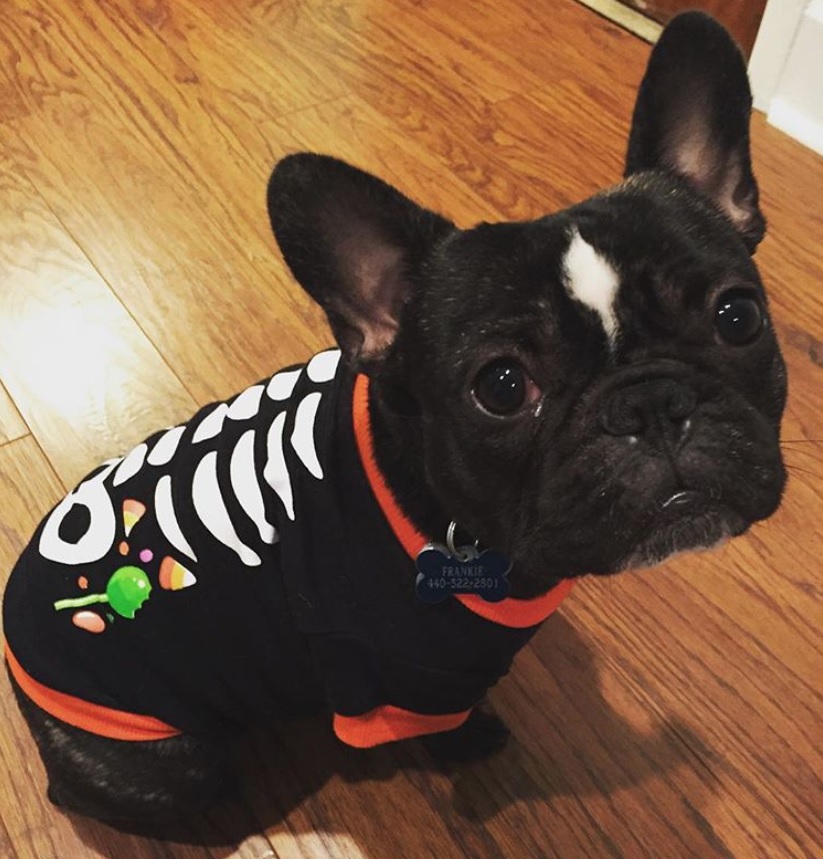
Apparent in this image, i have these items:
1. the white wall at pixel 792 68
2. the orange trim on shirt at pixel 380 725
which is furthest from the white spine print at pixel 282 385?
the white wall at pixel 792 68

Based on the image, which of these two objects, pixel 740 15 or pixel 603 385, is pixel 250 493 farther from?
pixel 740 15

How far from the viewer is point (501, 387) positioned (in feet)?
2.86

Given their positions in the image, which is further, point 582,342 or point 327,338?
point 327,338

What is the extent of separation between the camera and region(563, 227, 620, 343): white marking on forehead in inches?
33.4

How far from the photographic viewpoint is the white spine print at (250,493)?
3.30ft

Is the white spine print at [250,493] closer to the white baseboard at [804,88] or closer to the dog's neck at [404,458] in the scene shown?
the dog's neck at [404,458]

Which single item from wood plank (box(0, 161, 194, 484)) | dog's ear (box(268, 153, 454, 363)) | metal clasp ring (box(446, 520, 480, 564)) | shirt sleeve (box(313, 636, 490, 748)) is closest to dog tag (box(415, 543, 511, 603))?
metal clasp ring (box(446, 520, 480, 564))

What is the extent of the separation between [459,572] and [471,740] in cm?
45

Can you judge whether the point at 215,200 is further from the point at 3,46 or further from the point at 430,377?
the point at 430,377

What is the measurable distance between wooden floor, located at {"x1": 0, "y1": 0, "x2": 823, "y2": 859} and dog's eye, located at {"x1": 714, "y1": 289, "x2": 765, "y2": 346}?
66 cm

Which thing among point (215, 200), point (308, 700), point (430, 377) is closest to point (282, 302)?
point (215, 200)

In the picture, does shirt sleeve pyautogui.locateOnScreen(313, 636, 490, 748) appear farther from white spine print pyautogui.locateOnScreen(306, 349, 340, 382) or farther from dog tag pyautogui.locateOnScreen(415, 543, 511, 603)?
white spine print pyautogui.locateOnScreen(306, 349, 340, 382)

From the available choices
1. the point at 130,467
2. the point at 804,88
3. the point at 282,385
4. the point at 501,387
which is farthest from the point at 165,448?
the point at 804,88

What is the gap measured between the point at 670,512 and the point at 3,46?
2.30 meters
